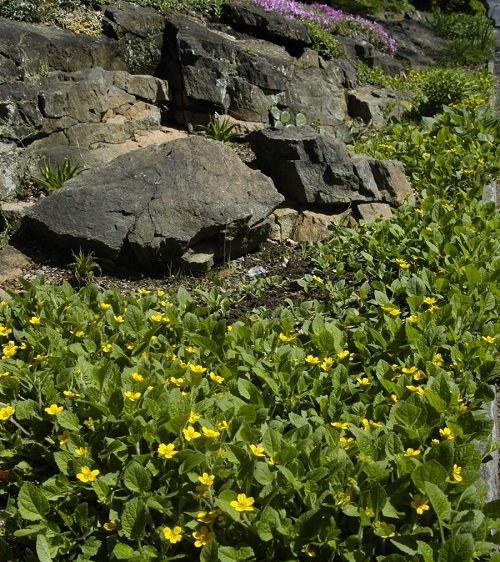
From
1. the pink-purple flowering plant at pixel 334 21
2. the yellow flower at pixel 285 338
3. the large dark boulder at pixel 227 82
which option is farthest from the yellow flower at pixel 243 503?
the pink-purple flowering plant at pixel 334 21

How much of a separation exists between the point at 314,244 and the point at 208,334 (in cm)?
225

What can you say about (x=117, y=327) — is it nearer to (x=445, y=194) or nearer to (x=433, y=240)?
(x=433, y=240)

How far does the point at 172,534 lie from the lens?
8.95 feet

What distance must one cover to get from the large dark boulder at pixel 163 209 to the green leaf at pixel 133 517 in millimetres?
2891

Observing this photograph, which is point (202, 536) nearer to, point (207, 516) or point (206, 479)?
point (207, 516)

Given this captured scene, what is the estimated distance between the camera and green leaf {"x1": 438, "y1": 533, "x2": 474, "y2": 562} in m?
2.50

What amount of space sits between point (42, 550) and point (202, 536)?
24.4 inches

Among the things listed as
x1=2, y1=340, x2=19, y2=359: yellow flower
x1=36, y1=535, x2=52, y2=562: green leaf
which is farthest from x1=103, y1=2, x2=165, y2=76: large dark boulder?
x1=36, y1=535, x2=52, y2=562: green leaf

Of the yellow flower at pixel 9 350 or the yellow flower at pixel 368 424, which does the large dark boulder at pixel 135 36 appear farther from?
the yellow flower at pixel 368 424

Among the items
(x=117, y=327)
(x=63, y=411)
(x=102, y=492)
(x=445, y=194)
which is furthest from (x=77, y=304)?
(x=445, y=194)

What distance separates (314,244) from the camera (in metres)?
6.21

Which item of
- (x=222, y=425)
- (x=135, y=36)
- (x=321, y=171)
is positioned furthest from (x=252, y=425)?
(x=135, y=36)

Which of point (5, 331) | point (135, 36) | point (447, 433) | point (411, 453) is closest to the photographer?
point (411, 453)

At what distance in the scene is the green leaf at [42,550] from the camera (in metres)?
2.74
